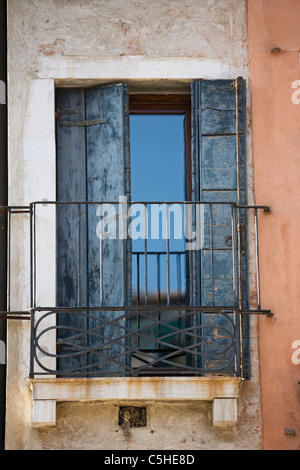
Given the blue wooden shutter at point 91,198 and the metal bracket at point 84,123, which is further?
the metal bracket at point 84,123

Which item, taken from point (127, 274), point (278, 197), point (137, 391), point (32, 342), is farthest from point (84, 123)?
point (137, 391)

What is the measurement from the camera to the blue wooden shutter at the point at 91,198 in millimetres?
9320

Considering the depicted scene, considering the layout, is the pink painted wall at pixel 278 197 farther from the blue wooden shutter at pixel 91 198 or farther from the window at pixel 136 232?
the blue wooden shutter at pixel 91 198

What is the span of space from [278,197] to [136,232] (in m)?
1.17

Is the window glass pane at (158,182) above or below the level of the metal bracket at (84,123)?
below

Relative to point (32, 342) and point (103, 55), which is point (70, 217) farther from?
point (103, 55)

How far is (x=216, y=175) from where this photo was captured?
947 centimetres

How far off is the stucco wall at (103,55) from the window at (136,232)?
0.19 metres

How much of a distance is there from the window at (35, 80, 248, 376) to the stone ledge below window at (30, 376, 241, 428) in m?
0.16

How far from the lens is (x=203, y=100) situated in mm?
9516

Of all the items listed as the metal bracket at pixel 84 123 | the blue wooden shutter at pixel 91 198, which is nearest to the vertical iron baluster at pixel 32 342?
the blue wooden shutter at pixel 91 198

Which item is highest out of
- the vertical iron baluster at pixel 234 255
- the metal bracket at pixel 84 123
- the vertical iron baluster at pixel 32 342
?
the metal bracket at pixel 84 123

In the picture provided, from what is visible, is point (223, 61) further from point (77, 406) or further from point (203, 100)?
point (77, 406)
